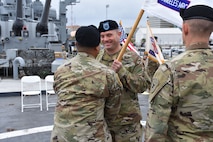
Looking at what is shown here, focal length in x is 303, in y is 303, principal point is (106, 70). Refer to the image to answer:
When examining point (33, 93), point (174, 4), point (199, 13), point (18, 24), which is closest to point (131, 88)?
point (174, 4)

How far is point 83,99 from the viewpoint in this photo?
7.52 ft

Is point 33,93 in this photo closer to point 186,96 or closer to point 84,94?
point 84,94

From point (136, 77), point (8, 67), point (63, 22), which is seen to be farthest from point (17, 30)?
point (136, 77)

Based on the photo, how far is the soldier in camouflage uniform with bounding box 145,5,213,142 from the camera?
1.72 meters

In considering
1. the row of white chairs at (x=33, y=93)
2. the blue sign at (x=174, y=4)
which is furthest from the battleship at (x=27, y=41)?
the blue sign at (x=174, y=4)

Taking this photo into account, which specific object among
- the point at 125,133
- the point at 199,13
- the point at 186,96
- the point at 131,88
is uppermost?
the point at 199,13

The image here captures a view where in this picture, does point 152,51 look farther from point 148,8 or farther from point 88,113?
point 88,113

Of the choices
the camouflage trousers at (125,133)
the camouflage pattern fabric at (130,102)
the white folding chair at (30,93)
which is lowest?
the white folding chair at (30,93)

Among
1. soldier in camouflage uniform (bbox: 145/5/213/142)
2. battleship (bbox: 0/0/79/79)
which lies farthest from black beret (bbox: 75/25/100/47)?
battleship (bbox: 0/0/79/79)

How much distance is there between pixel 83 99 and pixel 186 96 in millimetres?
847

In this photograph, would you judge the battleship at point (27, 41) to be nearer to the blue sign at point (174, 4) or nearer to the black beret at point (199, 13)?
the blue sign at point (174, 4)

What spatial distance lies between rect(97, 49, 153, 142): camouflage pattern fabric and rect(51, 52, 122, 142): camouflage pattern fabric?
18.2 inches

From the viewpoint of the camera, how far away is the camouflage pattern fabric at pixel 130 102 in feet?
9.46

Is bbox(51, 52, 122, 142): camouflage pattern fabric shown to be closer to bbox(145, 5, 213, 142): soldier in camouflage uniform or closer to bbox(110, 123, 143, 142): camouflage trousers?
bbox(110, 123, 143, 142): camouflage trousers
